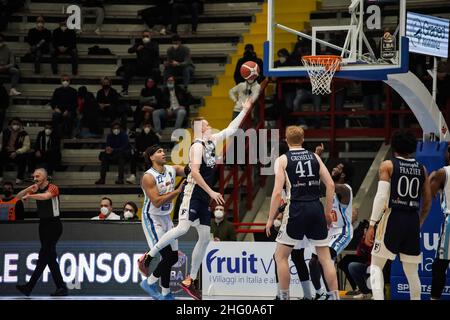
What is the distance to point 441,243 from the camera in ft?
45.1

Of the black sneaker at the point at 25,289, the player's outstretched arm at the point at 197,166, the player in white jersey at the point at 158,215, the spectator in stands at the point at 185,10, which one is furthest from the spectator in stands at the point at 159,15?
the player's outstretched arm at the point at 197,166

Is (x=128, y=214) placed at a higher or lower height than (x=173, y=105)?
lower

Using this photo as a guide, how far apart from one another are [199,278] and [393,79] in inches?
194

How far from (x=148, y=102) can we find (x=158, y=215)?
1033cm

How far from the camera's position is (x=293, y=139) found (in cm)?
1300

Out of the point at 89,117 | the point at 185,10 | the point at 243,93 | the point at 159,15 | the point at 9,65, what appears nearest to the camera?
the point at 243,93

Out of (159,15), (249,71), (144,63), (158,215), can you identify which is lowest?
(158,215)

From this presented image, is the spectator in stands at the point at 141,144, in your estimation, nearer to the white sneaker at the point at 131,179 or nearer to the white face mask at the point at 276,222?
the white sneaker at the point at 131,179

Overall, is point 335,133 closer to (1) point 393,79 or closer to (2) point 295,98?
(2) point 295,98

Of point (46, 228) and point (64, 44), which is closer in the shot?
point (46, 228)

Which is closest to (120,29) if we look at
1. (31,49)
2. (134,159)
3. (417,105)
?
(31,49)

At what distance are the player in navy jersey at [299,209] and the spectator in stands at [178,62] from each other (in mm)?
12629

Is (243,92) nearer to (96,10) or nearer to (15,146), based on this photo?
(15,146)

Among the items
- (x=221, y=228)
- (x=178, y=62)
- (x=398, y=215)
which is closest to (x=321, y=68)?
(x=221, y=228)
